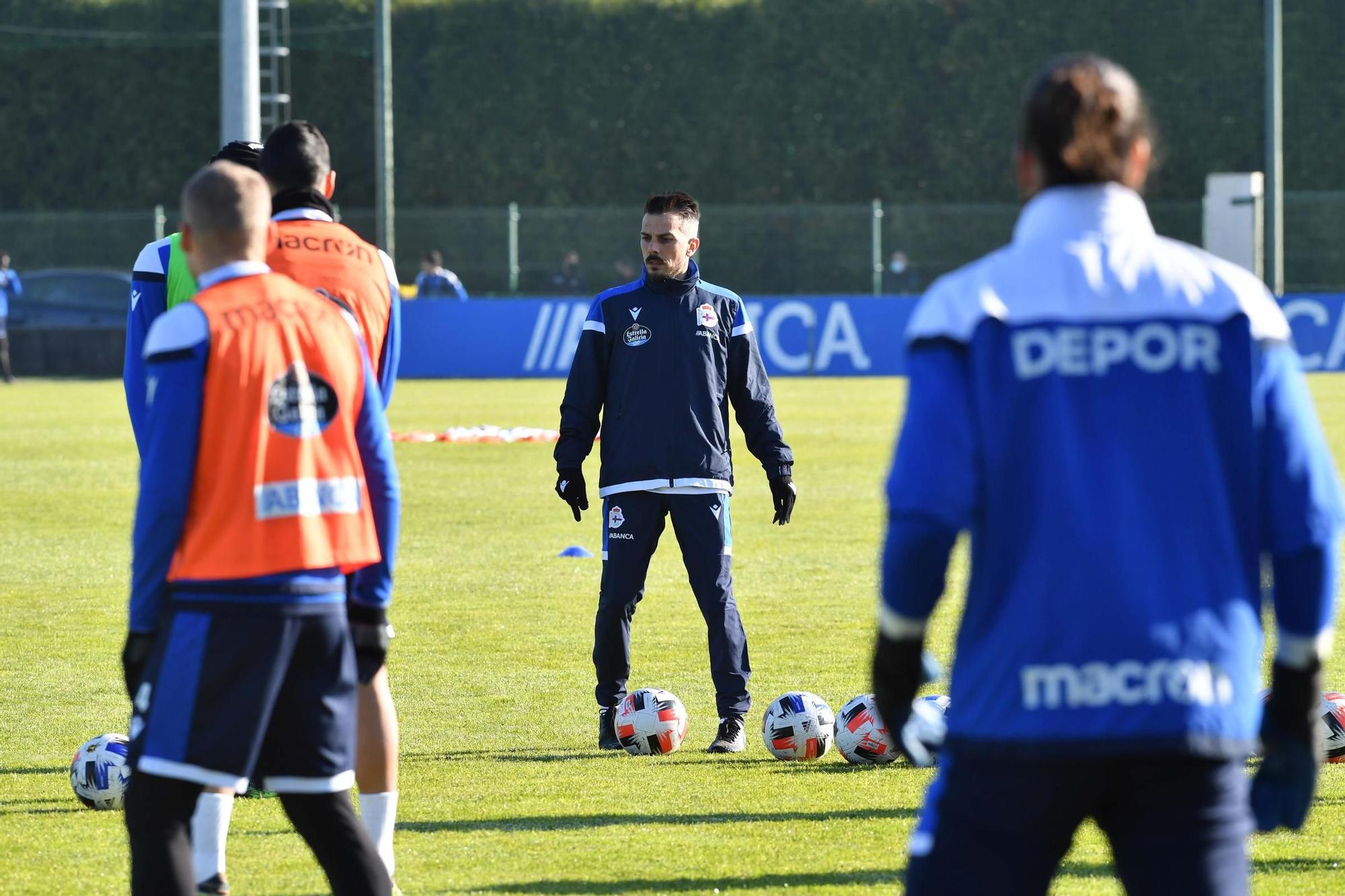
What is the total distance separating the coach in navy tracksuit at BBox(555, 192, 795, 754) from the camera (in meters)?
7.40

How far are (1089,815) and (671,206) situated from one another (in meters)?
4.75

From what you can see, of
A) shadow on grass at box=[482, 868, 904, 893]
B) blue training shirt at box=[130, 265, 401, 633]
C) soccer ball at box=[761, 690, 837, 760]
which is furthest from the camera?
soccer ball at box=[761, 690, 837, 760]

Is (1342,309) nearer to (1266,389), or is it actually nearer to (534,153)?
(534,153)

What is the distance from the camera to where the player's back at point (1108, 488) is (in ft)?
9.33

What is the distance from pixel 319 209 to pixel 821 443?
15.8m

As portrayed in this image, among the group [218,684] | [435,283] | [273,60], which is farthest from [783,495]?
[273,60]

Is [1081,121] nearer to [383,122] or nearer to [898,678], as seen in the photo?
[898,678]

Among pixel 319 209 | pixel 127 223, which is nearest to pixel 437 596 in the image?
pixel 319 209

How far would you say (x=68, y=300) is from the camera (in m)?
37.2

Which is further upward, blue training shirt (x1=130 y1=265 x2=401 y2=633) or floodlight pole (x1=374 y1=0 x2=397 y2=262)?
floodlight pole (x1=374 y1=0 x2=397 y2=262)

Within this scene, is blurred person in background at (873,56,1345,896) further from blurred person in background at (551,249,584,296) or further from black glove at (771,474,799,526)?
blurred person in background at (551,249,584,296)

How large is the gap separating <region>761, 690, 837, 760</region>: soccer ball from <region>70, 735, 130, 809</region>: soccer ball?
2.21m

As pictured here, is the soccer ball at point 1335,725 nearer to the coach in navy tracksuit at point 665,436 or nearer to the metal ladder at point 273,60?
the coach in navy tracksuit at point 665,436

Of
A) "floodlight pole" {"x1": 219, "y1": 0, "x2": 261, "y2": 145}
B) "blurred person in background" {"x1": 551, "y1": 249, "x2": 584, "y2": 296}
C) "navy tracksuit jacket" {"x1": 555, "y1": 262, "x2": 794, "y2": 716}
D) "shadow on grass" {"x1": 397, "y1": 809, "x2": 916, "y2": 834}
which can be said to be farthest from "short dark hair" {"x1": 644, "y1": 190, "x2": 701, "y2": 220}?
"blurred person in background" {"x1": 551, "y1": 249, "x2": 584, "y2": 296}
